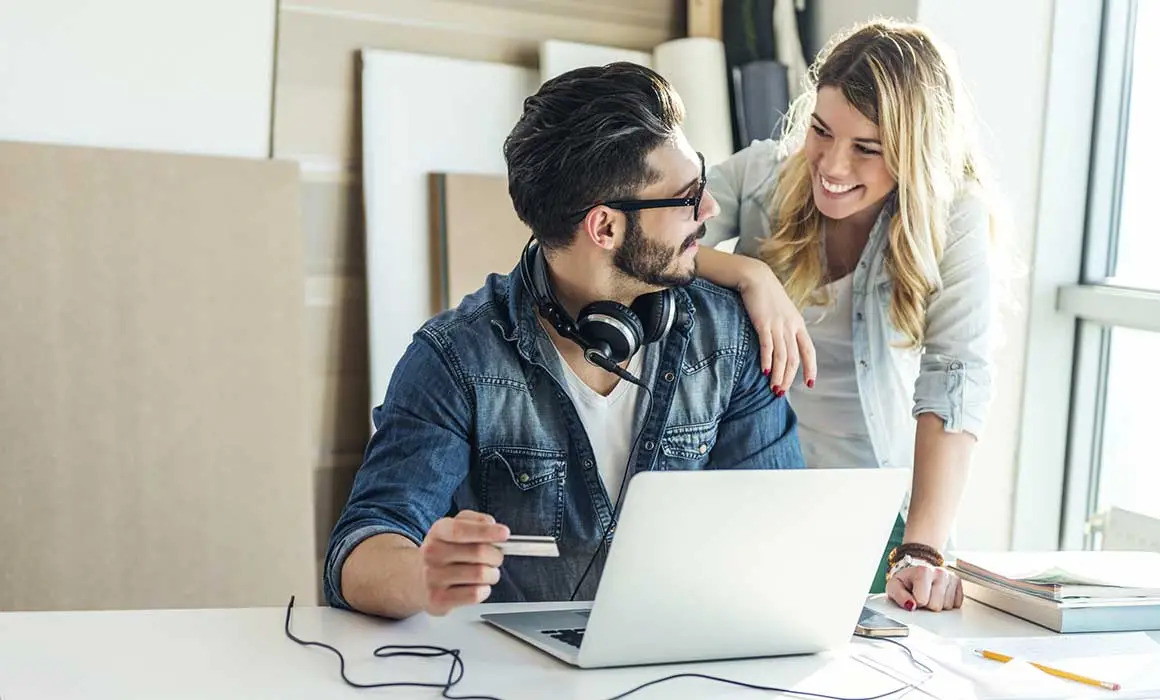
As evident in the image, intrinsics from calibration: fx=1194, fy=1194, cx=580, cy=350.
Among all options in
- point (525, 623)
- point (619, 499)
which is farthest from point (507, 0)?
point (525, 623)

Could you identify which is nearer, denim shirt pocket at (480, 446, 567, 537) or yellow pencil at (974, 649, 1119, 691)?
yellow pencil at (974, 649, 1119, 691)

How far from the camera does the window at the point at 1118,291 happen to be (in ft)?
9.67

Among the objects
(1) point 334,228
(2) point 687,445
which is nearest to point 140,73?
(1) point 334,228

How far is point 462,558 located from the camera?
1.31 meters

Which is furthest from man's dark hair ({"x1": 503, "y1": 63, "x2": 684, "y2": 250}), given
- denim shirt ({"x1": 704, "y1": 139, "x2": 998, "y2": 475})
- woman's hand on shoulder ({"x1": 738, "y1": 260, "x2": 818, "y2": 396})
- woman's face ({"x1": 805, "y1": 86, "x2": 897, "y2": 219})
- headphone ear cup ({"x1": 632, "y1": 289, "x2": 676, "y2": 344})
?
denim shirt ({"x1": 704, "y1": 139, "x2": 998, "y2": 475})

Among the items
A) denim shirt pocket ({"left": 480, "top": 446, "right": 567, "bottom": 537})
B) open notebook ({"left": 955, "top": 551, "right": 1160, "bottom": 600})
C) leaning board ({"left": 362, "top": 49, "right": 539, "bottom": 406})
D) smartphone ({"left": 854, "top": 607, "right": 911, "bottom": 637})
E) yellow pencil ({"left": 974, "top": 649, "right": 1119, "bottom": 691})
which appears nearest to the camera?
yellow pencil ({"left": 974, "top": 649, "right": 1119, "bottom": 691})

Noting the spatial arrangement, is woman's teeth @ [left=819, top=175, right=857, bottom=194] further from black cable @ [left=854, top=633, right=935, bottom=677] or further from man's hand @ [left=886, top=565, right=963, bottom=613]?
black cable @ [left=854, top=633, right=935, bottom=677]

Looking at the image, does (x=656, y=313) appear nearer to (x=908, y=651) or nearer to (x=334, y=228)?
(x=908, y=651)

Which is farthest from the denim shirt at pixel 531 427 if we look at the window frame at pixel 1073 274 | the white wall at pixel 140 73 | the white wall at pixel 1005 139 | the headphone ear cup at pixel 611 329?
the white wall at pixel 140 73

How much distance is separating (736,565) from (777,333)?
64cm

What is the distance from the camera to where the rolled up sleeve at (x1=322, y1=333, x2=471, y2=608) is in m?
1.57

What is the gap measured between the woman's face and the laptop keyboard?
958 mm

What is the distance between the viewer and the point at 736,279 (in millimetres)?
1955

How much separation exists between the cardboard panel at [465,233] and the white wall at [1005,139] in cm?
126
